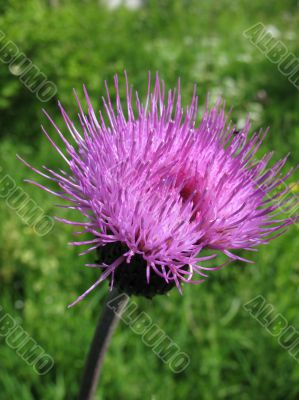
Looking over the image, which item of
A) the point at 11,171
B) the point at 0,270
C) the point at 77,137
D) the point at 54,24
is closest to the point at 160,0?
the point at 54,24

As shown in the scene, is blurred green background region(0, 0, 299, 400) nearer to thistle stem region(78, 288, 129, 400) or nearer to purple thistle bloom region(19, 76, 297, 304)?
thistle stem region(78, 288, 129, 400)

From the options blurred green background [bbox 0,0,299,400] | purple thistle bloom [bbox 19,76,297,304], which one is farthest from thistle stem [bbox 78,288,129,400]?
blurred green background [bbox 0,0,299,400]

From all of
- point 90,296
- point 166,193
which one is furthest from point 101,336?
point 90,296

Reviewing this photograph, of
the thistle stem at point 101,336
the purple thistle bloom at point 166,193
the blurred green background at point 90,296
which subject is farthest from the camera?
the blurred green background at point 90,296

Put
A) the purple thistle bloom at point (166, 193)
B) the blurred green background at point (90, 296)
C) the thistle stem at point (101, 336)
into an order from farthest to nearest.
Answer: the blurred green background at point (90, 296), the thistle stem at point (101, 336), the purple thistle bloom at point (166, 193)

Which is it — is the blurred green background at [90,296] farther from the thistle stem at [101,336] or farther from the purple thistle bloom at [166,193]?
the purple thistle bloom at [166,193]

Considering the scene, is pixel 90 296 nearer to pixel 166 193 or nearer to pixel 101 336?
pixel 101 336

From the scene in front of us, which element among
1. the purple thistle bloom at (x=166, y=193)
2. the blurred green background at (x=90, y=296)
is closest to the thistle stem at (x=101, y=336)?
the purple thistle bloom at (x=166, y=193)

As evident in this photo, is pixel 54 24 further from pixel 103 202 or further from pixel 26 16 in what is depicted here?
pixel 103 202
